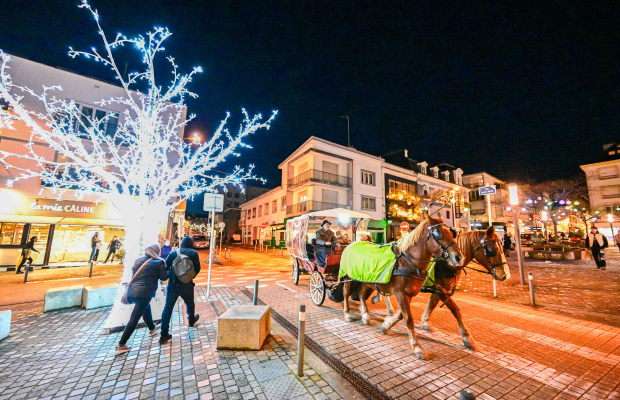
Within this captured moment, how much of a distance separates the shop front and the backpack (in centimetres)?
1302

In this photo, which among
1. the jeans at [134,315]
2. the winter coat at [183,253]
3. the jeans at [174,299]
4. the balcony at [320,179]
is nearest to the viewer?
the jeans at [134,315]

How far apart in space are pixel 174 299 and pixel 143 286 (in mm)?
619

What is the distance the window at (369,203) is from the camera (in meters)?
28.8

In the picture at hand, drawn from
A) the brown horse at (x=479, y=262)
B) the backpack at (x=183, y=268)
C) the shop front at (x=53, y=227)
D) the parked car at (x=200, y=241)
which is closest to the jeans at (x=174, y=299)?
the backpack at (x=183, y=268)

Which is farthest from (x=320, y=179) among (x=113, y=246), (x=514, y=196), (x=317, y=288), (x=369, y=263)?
(x=369, y=263)

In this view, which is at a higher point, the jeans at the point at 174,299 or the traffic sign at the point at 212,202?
the traffic sign at the point at 212,202

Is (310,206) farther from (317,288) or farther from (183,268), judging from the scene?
(183,268)

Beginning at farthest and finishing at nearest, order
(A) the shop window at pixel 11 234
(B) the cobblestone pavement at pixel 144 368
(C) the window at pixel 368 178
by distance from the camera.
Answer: (C) the window at pixel 368 178 → (A) the shop window at pixel 11 234 → (B) the cobblestone pavement at pixel 144 368

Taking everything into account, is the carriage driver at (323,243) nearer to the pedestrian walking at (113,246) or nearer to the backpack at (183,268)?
the backpack at (183,268)

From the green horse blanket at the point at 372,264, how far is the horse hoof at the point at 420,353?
1120 millimetres

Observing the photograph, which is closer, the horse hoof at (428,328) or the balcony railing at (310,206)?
the horse hoof at (428,328)

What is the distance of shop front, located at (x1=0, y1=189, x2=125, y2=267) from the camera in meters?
12.6

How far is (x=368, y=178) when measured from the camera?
2962 cm

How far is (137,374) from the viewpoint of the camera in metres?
3.42
